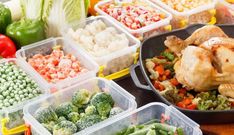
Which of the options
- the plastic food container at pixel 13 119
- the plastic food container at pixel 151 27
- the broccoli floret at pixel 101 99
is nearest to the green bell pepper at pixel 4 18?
the plastic food container at pixel 151 27

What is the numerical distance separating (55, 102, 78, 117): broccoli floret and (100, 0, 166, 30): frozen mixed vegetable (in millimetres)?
630

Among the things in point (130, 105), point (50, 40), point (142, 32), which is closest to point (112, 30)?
point (142, 32)

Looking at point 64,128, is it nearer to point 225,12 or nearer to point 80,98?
point 80,98

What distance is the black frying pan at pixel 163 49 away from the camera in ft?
6.06

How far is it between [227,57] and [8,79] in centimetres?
90

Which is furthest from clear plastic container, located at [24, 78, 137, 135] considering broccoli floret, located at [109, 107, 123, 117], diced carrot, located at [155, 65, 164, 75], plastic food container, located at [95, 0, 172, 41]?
plastic food container, located at [95, 0, 172, 41]

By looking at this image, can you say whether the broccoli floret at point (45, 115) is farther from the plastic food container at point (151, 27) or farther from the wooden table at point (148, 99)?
the plastic food container at point (151, 27)

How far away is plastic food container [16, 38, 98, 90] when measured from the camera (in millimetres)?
2021

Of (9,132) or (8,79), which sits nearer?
(9,132)

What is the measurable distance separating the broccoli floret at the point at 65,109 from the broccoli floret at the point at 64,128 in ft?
0.25

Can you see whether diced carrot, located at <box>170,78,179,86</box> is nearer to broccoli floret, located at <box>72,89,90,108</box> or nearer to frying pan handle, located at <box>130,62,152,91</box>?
frying pan handle, located at <box>130,62,152,91</box>

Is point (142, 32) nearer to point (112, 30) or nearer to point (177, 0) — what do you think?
point (112, 30)

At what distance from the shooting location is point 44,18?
235 centimetres

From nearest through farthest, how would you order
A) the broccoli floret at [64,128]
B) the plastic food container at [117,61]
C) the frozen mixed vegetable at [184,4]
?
the broccoli floret at [64,128] < the plastic food container at [117,61] < the frozen mixed vegetable at [184,4]
